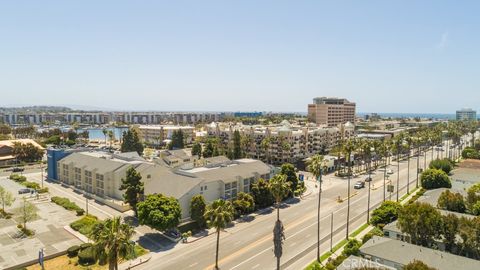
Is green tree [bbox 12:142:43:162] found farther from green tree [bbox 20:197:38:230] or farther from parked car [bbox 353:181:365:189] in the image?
parked car [bbox 353:181:365:189]

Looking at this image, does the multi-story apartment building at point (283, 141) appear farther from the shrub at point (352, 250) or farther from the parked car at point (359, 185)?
the shrub at point (352, 250)

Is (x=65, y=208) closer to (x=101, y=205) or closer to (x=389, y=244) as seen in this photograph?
(x=101, y=205)

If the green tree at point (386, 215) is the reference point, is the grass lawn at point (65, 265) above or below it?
below

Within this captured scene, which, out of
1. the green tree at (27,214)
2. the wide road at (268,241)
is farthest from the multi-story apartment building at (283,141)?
the green tree at (27,214)

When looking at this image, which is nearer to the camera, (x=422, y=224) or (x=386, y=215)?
(x=422, y=224)

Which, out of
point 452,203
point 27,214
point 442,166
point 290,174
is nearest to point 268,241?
point 290,174

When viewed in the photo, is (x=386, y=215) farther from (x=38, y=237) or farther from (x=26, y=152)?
(x=26, y=152)
